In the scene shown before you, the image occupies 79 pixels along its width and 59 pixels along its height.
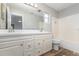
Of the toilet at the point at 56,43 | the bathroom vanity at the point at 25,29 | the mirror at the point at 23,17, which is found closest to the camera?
the bathroom vanity at the point at 25,29

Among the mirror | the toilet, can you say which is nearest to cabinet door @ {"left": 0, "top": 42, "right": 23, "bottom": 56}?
the mirror

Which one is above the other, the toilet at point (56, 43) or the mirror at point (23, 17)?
the mirror at point (23, 17)

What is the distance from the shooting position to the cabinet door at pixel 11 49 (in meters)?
1.03

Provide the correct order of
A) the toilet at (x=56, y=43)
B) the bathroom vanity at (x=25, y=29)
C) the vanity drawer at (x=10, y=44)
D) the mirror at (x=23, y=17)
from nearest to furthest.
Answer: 1. the vanity drawer at (x=10, y=44)
2. the bathroom vanity at (x=25, y=29)
3. the mirror at (x=23, y=17)
4. the toilet at (x=56, y=43)

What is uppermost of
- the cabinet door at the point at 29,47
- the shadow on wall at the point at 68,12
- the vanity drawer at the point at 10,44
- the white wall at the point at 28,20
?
the shadow on wall at the point at 68,12

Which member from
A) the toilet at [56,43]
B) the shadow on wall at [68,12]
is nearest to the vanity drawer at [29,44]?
the toilet at [56,43]

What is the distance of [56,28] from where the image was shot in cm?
140

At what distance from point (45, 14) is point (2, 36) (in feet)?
2.84

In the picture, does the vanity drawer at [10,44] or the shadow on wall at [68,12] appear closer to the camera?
the vanity drawer at [10,44]

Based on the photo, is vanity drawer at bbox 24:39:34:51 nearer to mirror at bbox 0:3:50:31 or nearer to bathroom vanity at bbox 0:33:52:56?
bathroom vanity at bbox 0:33:52:56

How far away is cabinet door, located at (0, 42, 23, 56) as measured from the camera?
3.38ft

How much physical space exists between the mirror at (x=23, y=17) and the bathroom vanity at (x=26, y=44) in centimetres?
19

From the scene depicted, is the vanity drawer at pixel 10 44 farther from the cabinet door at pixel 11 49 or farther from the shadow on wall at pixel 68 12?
the shadow on wall at pixel 68 12

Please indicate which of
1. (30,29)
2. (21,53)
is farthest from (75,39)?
(21,53)
